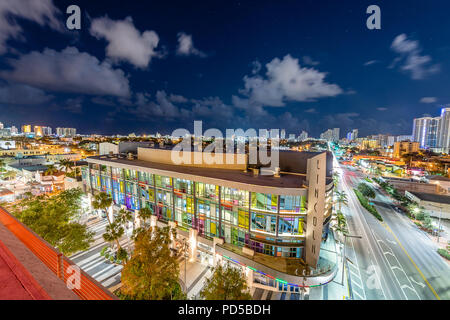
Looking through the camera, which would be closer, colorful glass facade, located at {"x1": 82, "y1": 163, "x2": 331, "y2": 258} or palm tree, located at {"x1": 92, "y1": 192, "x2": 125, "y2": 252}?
colorful glass facade, located at {"x1": 82, "y1": 163, "x2": 331, "y2": 258}

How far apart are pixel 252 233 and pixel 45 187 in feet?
177

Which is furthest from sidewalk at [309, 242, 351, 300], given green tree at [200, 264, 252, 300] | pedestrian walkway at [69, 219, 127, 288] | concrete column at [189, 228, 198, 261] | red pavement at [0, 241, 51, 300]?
red pavement at [0, 241, 51, 300]

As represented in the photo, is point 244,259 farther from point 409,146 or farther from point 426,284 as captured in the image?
point 409,146

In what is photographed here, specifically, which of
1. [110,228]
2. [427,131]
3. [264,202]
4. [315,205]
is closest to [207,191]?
[264,202]

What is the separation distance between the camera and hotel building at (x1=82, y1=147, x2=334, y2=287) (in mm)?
20000

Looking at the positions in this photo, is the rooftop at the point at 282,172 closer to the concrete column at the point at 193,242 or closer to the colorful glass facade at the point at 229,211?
the colorful glass facade at the point at 229,211

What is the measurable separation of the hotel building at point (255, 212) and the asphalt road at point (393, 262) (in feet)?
23.0

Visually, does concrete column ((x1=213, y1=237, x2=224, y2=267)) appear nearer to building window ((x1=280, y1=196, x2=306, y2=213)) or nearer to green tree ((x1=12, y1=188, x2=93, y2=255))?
building window ((x1=280, y1=196, x2=306, y2=213))

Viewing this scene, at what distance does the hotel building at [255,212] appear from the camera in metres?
20.0

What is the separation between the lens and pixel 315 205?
1992 cm

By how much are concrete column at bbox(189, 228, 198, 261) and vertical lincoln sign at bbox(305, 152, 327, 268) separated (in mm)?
14390

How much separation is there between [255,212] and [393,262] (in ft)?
81.3

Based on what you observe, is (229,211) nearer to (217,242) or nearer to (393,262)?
(217,242)

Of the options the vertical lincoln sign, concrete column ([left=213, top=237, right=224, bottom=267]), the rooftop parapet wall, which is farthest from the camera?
the rooftop parapet wall
